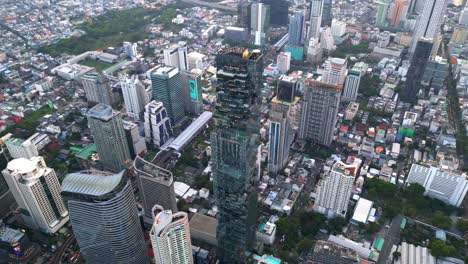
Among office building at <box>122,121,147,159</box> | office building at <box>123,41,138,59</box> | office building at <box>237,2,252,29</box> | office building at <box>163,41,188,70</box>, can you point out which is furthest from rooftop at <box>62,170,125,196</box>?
office building at <box>237,2,252,29</box>

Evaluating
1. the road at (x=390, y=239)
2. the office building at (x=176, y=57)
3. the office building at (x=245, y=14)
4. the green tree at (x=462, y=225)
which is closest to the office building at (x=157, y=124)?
the office building at (x=176, y=57)

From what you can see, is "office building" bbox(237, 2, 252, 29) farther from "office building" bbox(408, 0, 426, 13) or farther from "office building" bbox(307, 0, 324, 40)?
"office building" bbox(408, 0, 426, 13)

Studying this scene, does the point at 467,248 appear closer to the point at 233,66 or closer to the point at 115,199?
the point at 233,66

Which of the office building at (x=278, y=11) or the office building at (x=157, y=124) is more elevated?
the office building at (x=278, y=11)

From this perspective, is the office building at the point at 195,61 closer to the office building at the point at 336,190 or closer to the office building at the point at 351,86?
the office building at the point at 351,86

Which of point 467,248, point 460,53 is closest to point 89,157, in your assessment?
point 467,248
